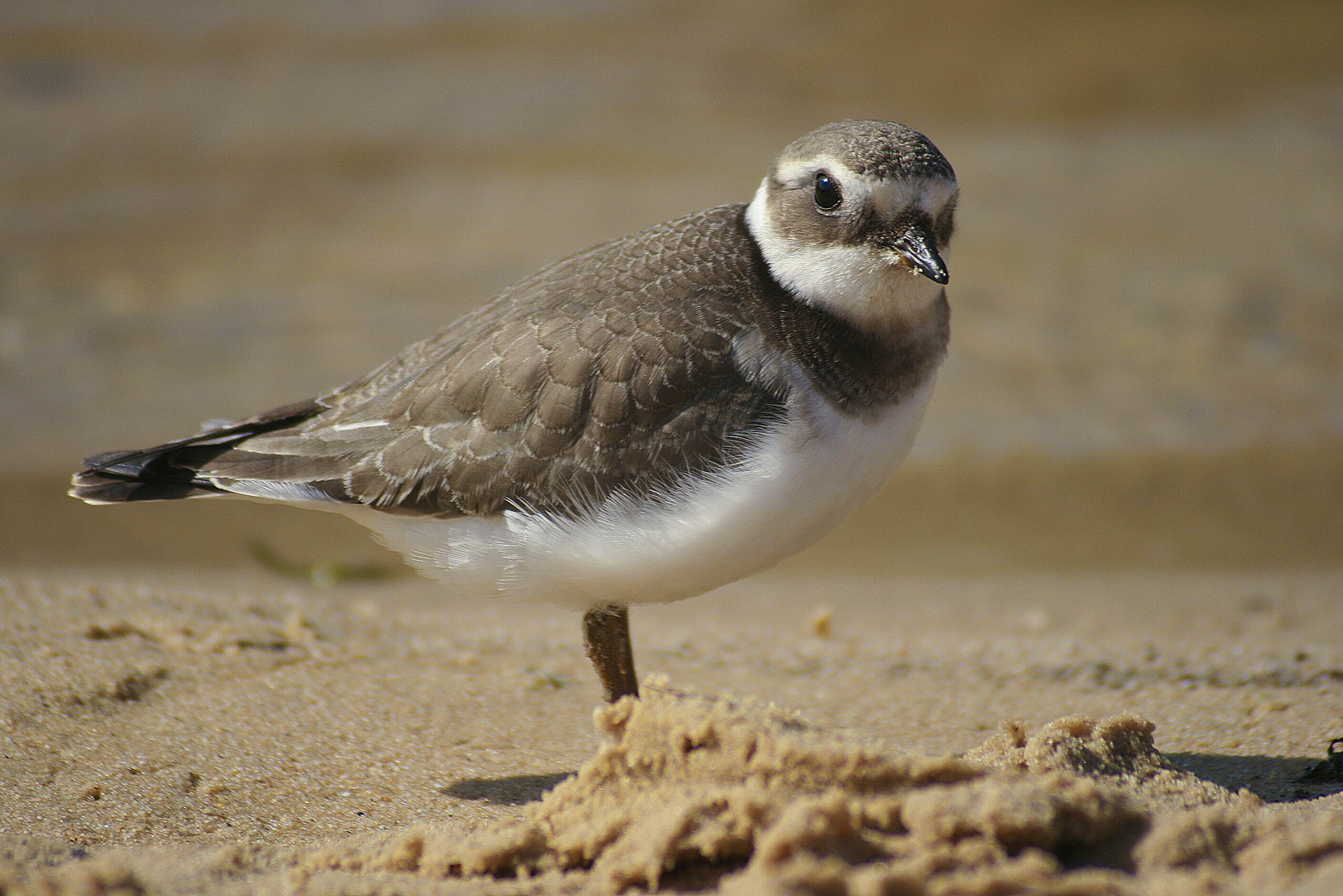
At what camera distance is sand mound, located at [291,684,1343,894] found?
268 centimetres

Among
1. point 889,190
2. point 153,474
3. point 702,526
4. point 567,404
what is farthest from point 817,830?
point 153,474

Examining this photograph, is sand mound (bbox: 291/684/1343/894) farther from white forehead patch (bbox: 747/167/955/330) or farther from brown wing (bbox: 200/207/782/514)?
white forehead patch (bbox: 747/167/955/330)

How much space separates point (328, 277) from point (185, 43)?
688cm

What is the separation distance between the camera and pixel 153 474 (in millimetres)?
4719

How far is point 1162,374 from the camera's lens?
10570mm

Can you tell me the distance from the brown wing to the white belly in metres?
0.09

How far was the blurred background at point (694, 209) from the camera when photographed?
29.3ft

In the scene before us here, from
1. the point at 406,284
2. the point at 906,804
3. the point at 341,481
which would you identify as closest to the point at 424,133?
the point at 406,284

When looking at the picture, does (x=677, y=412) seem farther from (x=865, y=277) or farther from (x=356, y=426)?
(x=356, y=426)

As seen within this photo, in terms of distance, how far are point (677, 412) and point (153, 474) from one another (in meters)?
2.10

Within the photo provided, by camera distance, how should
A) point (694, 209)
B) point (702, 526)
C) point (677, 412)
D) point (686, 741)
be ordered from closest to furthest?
point (686, 741)
point (702, 526)
point (677, 412)
point (694, 209)

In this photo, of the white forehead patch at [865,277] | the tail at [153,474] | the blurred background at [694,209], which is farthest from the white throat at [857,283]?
the blurred background at [694,209]

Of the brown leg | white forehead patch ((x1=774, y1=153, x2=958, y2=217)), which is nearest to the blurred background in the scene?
the brown leg

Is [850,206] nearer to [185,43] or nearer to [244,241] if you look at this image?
[244,241]
